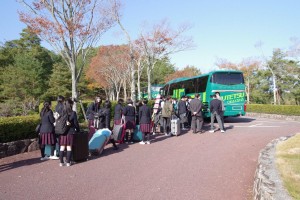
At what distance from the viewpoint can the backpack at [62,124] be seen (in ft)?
19.3

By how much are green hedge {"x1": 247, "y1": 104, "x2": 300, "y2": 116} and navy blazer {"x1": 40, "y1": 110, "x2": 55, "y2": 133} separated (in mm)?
17216

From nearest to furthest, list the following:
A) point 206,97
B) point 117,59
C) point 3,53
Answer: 1. point 206,97
2. point 117,59
3. point 3,53

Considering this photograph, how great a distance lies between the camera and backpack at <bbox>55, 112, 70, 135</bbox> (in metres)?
5.88

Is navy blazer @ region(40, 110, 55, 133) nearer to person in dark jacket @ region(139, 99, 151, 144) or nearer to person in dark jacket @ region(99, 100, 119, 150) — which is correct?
person in dark jacket @ region(99, 100, 119, 150)

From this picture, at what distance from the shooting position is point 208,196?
4.09 m

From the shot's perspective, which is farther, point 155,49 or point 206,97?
point 155,49

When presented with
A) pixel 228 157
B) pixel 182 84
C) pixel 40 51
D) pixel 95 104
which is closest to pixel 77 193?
pixel 228 157

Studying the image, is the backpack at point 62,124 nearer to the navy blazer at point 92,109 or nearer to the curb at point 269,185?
the navy blazer at point 92,109

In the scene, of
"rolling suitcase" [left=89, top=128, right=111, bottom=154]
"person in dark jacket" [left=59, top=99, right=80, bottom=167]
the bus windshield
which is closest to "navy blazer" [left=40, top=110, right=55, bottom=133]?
"person in dark jacket" [left=59, top=99, right=80, bottom=167]

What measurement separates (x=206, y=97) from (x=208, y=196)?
10511 mm

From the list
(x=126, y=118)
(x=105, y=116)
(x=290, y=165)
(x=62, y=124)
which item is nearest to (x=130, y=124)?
(x=126, y=118)

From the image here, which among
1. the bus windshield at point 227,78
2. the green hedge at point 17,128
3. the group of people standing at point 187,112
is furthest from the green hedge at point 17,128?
the bus windshield at point 227,78

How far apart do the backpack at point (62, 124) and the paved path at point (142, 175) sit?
83 cm

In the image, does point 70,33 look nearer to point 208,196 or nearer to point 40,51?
point 208,196
